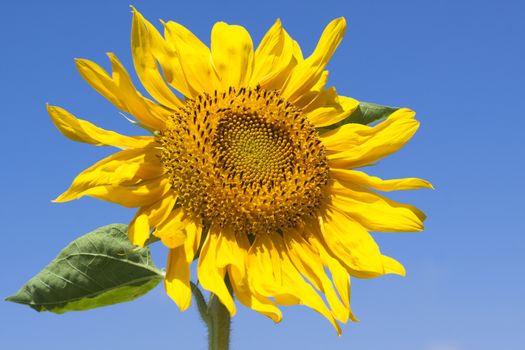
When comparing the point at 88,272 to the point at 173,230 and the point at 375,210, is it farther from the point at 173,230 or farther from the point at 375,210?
the point at 375,210

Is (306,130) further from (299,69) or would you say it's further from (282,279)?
(282,279)

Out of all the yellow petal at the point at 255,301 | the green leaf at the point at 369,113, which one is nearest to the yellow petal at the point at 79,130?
the yellow petal at the point at 255,301

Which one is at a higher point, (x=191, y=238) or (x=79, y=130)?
(x=79, y=130)

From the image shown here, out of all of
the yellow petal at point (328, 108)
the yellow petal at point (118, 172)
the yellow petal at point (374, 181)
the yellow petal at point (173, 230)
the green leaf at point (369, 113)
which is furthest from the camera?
the green leaf at point (369, 113)

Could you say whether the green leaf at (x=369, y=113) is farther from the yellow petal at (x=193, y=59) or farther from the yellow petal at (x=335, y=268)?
the yellow petal at (x=193, y=59)

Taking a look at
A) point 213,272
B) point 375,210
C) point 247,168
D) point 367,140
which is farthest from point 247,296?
point 367,140

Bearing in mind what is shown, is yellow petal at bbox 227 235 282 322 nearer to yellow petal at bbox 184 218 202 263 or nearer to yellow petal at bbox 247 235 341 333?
yellow petal at bbox 247 235 341 333
